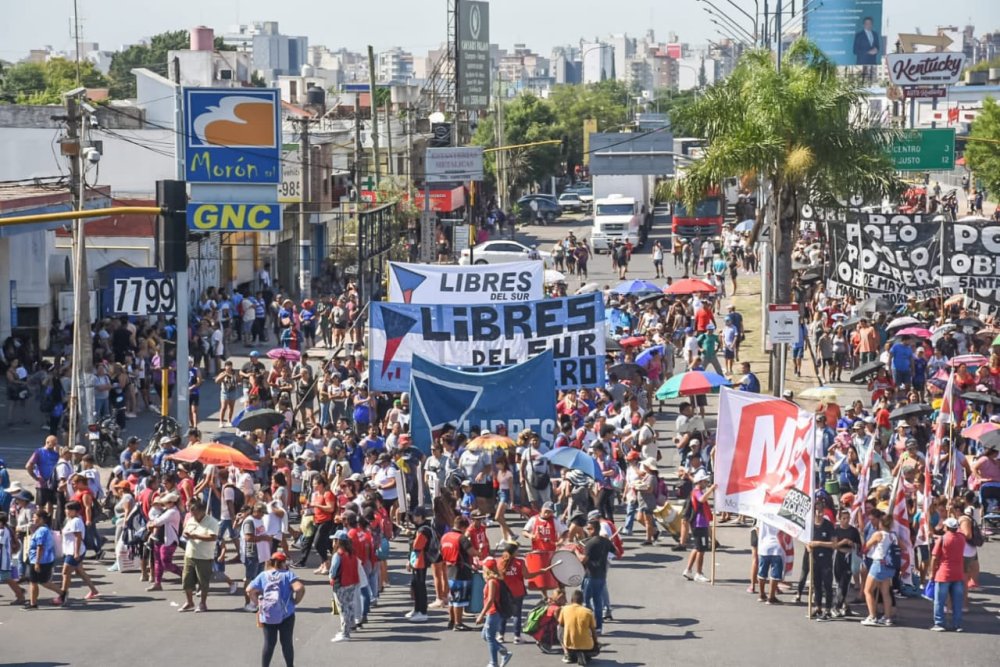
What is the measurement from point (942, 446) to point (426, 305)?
26.2ft

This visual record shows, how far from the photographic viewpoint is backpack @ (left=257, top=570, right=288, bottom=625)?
49.5 ft

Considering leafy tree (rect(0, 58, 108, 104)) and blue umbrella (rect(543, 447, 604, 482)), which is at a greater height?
leafy tree (rect(0, 58, 108, 104))

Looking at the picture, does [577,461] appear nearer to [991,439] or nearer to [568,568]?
[568,568]

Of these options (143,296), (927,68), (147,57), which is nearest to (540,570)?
(143,296)

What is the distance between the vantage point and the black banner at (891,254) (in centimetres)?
3400

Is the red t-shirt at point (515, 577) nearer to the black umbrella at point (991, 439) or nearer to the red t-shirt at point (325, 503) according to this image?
the red t-shirt at point (325, 503)

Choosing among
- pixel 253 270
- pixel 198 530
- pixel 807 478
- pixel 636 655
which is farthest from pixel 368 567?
pixel 253 270

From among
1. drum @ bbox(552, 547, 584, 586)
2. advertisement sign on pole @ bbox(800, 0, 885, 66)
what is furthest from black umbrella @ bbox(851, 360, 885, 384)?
advertisement sign on pole @ bbox(800, 0, 885, 66)

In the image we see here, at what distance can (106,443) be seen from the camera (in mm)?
26594

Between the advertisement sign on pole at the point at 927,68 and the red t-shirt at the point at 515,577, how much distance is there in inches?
2733

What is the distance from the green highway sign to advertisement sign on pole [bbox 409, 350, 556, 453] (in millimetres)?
27705

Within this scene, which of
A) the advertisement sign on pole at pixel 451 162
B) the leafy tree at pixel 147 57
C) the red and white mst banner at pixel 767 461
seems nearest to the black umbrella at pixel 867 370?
the red and white mst banner at pixel 767 461

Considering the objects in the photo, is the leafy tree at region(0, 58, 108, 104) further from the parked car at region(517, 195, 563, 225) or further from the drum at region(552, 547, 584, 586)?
the drum at region(552, 547, 584, 586)

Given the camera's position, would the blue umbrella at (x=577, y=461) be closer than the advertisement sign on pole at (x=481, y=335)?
Yes
